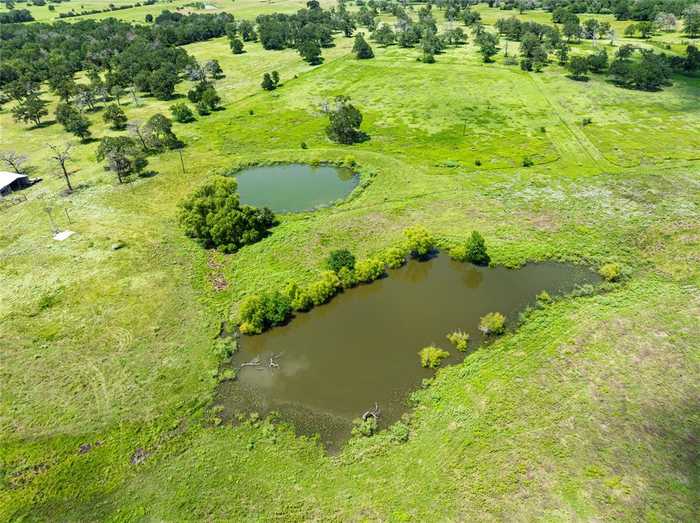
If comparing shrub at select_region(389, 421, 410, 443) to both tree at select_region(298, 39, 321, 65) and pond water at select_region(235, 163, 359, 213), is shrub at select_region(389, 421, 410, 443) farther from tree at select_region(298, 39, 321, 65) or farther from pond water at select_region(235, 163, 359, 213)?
tree at select_region(298, 39, 321, 65)

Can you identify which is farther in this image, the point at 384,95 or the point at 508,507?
the point at 384,95

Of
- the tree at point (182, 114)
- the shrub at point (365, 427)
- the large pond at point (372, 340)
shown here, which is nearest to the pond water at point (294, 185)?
the large pond at point (372, 340)

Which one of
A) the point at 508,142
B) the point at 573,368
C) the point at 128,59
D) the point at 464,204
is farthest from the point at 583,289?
the point at 128,59

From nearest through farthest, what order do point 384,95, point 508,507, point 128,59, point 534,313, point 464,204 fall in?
point 508,507 → point 534,313 → point 464,204 → point 384,95 → point 128,59

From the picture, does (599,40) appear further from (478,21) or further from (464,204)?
(464,204)

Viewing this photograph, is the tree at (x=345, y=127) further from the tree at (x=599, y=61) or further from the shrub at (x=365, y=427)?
the tree at (x=599, y=61)

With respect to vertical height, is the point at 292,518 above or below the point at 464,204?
below

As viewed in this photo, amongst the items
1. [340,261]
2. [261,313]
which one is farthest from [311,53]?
[261,313]
